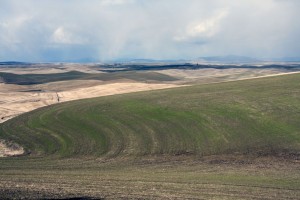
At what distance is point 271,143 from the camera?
3684cm

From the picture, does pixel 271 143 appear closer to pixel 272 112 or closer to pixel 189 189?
pixel 272 112

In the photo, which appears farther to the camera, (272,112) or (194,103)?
(194,103)

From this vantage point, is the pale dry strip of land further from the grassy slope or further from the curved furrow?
the grassy slope

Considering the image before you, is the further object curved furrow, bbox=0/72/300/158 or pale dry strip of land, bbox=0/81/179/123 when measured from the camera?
pale dry strip of land, bbox=0/81/179/123

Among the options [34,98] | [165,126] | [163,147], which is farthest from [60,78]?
[163,147]

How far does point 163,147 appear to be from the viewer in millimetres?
36594

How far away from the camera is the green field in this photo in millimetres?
23281

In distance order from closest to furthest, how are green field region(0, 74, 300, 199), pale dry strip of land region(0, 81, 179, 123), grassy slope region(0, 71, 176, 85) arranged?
green field region(0, 74, 300, 199) < pale dry strip of land region(0, 81, 179, 123) < grassy slope region(0, 71, 176, 85)

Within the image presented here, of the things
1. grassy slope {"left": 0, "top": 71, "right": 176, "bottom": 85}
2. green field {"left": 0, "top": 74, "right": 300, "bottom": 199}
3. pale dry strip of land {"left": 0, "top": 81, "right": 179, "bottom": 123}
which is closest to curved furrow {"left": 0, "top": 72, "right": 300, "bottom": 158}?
green field {"left": 0, "top": 74, "right": 300, "bottom": 199}

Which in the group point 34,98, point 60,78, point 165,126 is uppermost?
point 165,126

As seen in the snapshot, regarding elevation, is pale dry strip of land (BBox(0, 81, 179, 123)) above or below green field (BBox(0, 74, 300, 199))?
below

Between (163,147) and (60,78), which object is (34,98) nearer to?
(163,147)

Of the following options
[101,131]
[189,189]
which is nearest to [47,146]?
[101,131]

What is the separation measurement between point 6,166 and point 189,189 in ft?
47.7
